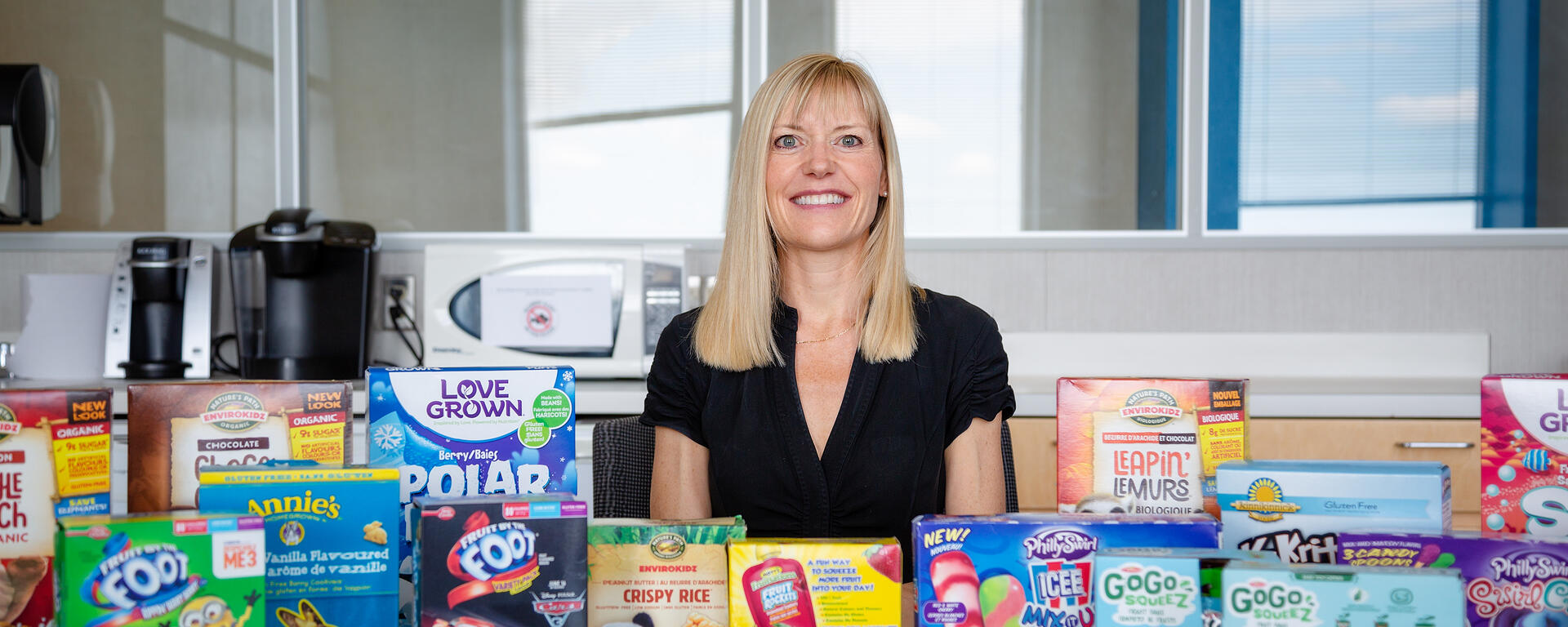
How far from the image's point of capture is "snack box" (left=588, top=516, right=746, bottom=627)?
87 centimetres

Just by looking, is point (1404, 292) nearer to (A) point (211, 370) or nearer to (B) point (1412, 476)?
(B) point (1412, 476)

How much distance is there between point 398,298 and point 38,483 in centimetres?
195

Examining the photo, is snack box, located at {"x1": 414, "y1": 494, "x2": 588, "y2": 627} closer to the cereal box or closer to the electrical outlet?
the cereal box

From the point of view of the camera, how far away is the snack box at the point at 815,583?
84 centimetres

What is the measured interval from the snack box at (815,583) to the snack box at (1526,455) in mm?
564

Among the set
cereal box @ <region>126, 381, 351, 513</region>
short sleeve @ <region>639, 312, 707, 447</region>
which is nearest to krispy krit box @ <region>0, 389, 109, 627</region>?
cereal box @ <region>126, 381, 351, 513</region>

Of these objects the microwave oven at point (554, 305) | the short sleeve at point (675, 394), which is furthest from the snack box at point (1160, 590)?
the microwave oven at point (554, 305)

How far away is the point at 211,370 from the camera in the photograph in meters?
2.67

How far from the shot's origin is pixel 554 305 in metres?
2.43

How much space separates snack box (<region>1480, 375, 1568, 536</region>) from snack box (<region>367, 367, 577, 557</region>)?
840 millimetres

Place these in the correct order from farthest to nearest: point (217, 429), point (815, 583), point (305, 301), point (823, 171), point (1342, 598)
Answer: point (305, 301)
point (823, 171)
point (217, 429)
point (815, 583)
point (1342, 598)

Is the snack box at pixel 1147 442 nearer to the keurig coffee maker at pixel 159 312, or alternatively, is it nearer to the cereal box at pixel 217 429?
the cereal box at pixel 217 429

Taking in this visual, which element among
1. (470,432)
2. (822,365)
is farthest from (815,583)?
(822,365)

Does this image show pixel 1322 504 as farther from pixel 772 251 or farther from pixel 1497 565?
pixel 772 251
